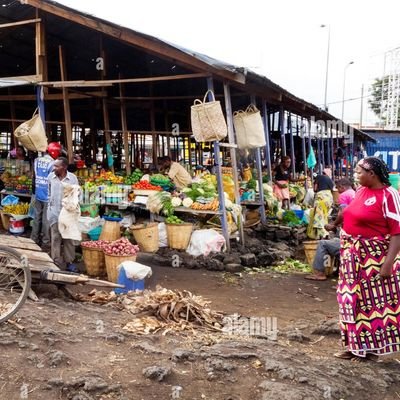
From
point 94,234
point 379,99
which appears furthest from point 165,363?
point 379,99

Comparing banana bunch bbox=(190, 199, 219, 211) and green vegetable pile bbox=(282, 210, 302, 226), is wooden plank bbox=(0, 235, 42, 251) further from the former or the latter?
green vegetable pile bbox=(282, 210, 302, 226)

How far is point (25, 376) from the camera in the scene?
11.0ft

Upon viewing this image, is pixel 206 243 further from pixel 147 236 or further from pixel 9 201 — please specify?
pixel 9 201

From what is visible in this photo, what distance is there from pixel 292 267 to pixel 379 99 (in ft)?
153

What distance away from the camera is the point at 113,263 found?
22.2 ft

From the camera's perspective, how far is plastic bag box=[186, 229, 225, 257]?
8.25 meters

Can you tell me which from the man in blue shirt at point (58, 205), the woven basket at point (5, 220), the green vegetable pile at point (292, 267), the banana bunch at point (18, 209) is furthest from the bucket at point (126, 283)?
the woven basket at point (5, 220)

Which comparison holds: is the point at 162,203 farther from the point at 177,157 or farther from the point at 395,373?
the point at 177,157

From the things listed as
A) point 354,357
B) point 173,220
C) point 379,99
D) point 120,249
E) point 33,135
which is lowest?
point 354,357

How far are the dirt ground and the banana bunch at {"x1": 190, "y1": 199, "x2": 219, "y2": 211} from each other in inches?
140

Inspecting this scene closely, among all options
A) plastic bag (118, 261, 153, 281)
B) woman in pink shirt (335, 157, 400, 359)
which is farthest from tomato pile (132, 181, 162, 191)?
woman in pink shirt (335, 157, 400, 359)

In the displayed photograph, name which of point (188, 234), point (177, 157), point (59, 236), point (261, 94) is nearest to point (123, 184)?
point (188, 234)

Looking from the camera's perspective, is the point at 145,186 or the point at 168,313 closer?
the point at 168,313

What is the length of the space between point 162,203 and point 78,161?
2.85 m
